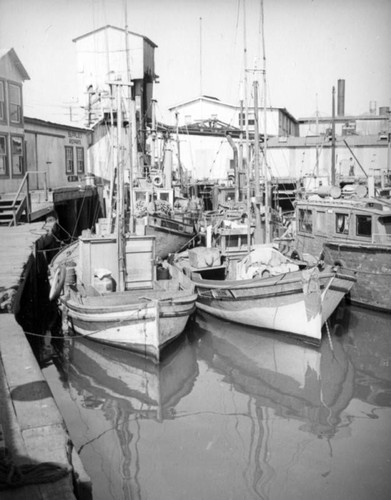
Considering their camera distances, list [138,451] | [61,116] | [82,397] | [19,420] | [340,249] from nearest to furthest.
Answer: [19,420]
[138,451]
[82,397]
[340,249]
[61,116]

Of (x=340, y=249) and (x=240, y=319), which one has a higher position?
(x=340, y=249)

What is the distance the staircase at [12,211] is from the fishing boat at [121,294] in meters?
5.85

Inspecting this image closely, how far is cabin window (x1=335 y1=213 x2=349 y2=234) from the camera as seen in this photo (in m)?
16.5

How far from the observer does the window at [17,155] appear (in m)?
24.9

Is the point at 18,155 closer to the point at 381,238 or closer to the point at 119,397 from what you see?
the point at 381,238

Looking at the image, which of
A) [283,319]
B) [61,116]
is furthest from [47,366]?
[61,116]

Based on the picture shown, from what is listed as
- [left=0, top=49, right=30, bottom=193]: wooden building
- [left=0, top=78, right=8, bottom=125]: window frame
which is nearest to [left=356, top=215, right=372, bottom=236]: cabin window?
[left=0, top=49, right=30, bottom=193]: wooden building

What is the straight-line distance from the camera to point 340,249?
15.9 metres

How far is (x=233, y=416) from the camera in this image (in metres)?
9.25

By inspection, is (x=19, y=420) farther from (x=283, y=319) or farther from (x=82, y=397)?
(x=283, y=319)

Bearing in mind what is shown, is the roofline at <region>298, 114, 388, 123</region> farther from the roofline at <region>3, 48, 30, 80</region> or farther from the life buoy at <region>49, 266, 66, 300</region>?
the life buoy at <region>49, 266, 66, 300</region>

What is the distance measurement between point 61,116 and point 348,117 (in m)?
29.3

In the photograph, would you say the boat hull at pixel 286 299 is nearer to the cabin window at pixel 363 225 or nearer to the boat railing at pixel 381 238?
the boat railing at pixel 381 238

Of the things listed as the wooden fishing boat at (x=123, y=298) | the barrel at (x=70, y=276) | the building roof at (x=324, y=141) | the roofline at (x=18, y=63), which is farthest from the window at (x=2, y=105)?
the building roof at (x=324, y=141)
